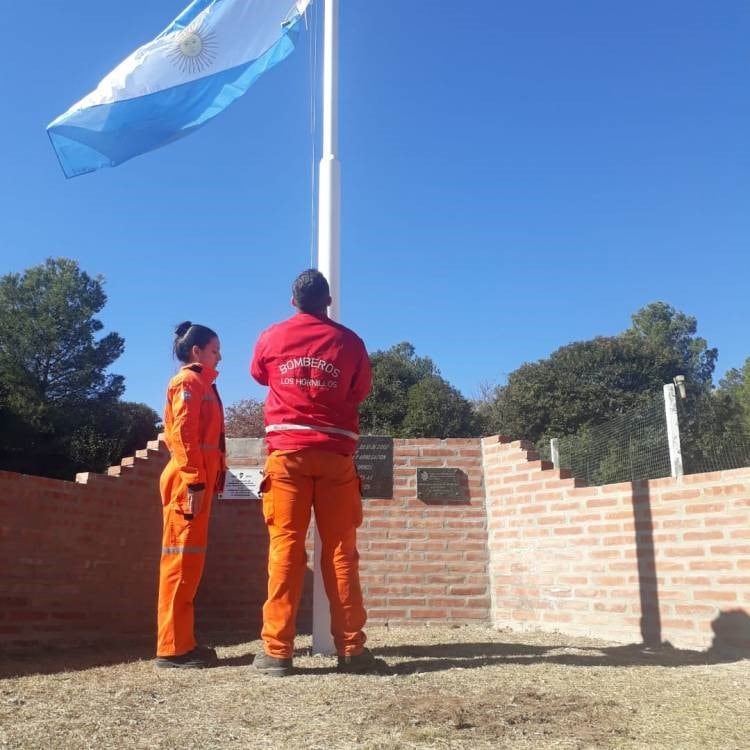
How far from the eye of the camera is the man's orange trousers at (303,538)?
362 cm

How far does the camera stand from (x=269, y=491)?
3.78m

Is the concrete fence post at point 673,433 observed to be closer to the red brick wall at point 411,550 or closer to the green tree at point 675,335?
the red brick wall at point 411,550

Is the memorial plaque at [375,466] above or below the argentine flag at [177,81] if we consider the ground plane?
below

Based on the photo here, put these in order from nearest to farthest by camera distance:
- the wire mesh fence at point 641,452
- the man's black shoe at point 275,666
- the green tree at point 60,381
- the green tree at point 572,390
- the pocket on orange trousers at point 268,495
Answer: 1. the man's black shoe at point 275,666
2. the pocket on orange trousers at point 268,495
3. the wire mesh fence at point 641,452
4. the green tree at point 60,381
5. the green tree at point 572,390

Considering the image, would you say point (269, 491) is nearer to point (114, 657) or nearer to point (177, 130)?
point (114, 657)

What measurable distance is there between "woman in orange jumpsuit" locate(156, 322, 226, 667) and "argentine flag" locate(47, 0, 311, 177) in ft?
7.62

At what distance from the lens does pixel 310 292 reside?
409 centimetres

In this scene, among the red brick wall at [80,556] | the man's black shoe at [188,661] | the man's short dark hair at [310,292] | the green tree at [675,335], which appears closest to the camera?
the man's black shoe at [188,661]

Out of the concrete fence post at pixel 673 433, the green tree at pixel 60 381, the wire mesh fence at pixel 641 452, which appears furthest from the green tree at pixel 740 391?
the green tree at pixel 60 381

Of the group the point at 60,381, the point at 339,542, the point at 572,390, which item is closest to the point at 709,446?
the point at 339,542

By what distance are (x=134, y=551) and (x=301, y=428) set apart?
3144mm

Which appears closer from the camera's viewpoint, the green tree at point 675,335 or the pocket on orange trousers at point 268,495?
the pocket on orange trousers at point 268,495

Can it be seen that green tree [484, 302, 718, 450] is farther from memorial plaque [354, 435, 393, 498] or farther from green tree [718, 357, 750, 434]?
memorial plaque [354, 435, 393, 498]

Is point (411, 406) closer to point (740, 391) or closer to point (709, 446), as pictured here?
point (740, 391)
